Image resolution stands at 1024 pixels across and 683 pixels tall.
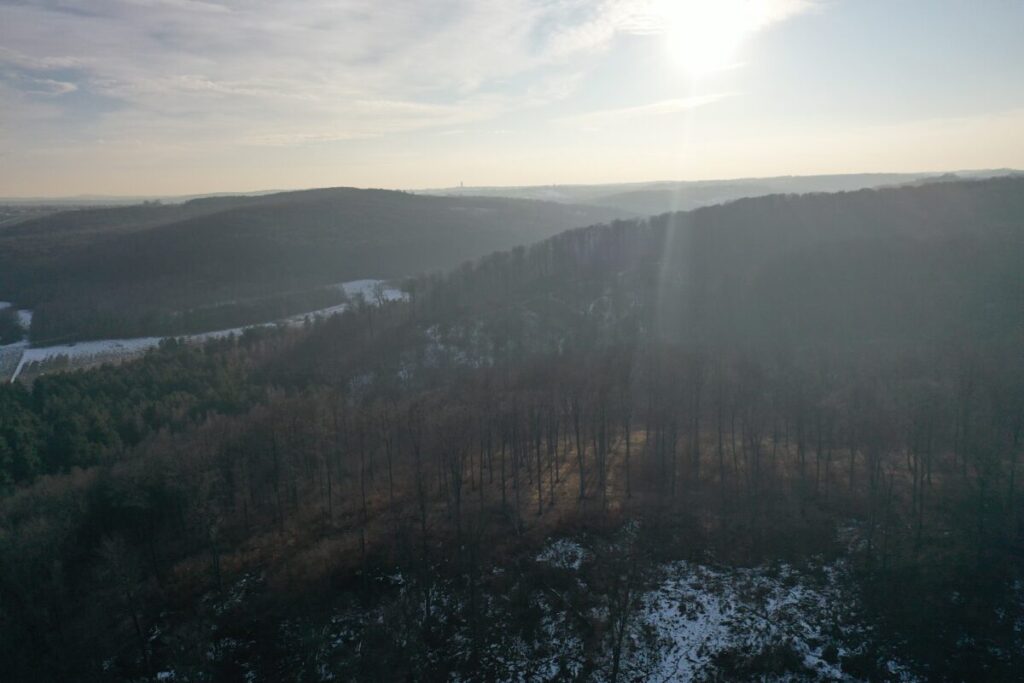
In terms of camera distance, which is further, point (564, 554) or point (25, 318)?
point (25, 318)

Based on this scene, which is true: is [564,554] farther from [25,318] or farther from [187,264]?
[187,264]

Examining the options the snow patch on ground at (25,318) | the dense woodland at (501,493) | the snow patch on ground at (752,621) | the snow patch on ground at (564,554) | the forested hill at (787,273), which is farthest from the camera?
the snow patch on ground at (25,318)

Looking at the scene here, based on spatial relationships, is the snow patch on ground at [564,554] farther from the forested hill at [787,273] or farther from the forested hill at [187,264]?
the forested hill at [187,264]

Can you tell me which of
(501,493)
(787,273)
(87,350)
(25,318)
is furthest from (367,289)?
(501,493)

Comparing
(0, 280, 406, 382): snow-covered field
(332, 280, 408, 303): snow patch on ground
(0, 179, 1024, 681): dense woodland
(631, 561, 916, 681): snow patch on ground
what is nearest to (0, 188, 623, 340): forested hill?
(0, 280, 406, 382): snow-covered field

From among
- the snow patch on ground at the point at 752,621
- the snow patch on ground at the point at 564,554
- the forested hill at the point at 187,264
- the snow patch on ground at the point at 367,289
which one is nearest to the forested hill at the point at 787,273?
the snow patch on ground at the point at 367,289

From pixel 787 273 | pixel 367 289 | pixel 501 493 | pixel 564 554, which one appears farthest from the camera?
pixel 367 289

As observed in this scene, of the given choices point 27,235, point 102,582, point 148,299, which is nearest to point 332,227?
point 148,299

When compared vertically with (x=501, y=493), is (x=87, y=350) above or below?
below

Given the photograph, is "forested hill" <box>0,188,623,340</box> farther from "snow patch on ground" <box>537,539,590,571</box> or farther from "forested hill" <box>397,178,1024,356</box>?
"snow patch on ground" <box>537,539,590,571</box>
